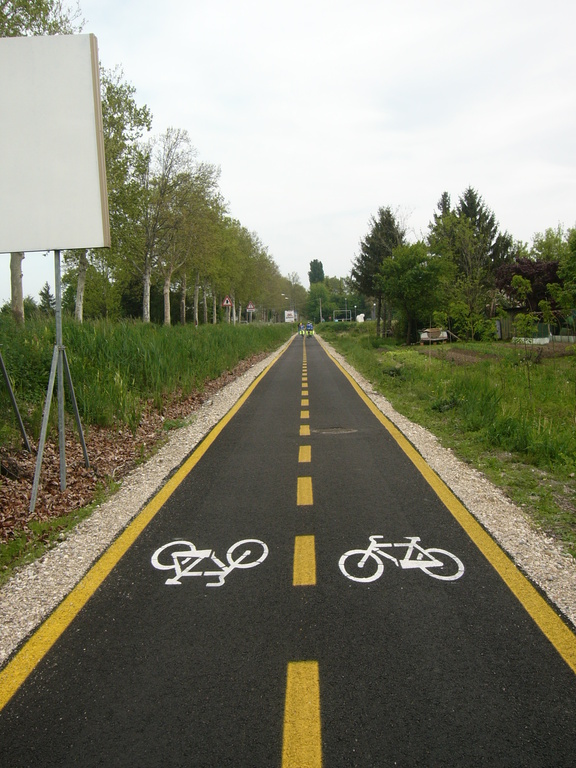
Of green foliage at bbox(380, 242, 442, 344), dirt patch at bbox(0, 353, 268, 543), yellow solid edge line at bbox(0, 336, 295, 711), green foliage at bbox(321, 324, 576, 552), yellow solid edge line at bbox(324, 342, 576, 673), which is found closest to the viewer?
yellow solid edge line at bbox(0, 336, 295, 711)

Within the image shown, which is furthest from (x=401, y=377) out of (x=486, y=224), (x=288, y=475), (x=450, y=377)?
(x=486, y=224)

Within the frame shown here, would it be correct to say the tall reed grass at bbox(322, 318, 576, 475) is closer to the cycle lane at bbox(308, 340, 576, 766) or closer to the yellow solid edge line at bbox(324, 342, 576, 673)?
the yellow solid edge line at bbox(324, 342, 576, 673)

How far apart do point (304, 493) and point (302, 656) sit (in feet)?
10.3

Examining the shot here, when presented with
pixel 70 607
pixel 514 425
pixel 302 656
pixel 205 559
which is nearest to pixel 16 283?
pixel 514 425

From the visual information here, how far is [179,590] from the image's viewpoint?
414 cm

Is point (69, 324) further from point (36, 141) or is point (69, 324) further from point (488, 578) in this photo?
Answer: point (488, 578)

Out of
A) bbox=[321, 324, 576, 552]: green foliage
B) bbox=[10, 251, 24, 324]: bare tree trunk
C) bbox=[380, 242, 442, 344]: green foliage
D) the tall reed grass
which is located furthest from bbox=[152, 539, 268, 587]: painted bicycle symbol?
bbox=[380, 242, 442, 344]: green foliage

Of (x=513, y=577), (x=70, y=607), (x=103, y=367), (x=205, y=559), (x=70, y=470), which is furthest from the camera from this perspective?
(x=103, y=367)

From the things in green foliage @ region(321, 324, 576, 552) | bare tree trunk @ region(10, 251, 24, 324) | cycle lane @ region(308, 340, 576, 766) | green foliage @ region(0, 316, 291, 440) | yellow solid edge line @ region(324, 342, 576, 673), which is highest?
bare tree trunk @ region(10, 251, 24, 324)

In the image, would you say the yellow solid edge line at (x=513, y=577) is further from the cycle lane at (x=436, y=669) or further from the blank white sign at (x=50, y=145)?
the blank white sign at (x=50, y=145)

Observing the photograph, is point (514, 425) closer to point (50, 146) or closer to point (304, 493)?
point (304, 493)

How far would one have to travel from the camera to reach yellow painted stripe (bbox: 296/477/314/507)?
238 inches

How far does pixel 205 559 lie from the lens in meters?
4.65

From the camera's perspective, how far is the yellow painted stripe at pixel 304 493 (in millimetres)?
6035
